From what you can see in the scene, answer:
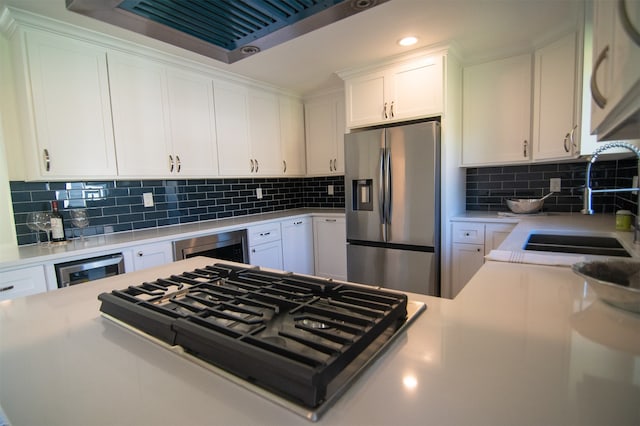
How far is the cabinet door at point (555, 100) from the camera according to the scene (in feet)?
7.93

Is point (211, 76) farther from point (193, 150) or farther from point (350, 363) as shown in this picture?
point (350, 363)

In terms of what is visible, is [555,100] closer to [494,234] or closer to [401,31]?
[494,234]

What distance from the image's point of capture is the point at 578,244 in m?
1.87

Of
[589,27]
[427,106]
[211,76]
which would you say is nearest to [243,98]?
[211,76]

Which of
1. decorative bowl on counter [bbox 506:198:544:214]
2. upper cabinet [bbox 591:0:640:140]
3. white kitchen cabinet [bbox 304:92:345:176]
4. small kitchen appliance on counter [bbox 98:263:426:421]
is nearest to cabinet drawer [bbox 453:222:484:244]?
decorative bowl on counter [bbox 506:198:544:214]

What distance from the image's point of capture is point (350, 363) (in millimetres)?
576

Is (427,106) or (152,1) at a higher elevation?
(427,106)

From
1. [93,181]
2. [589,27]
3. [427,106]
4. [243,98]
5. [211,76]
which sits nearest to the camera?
[589,27]

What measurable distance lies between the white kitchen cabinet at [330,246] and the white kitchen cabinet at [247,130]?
2.66ft

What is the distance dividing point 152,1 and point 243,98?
258 centimetres

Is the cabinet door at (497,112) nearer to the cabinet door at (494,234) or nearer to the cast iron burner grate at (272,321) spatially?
the cabinet door at (494,234)

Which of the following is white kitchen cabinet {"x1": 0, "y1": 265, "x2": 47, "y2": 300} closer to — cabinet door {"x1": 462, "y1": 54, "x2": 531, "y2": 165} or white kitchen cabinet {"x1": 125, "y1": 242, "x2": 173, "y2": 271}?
white kitchen cabinet {"x1": 125, "y1": 242, "x2": 173, "y2": 271}

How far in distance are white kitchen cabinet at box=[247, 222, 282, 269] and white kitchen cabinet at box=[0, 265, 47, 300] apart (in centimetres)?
149

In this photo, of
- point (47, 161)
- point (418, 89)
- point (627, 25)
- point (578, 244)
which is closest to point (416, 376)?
point (627, 25)
